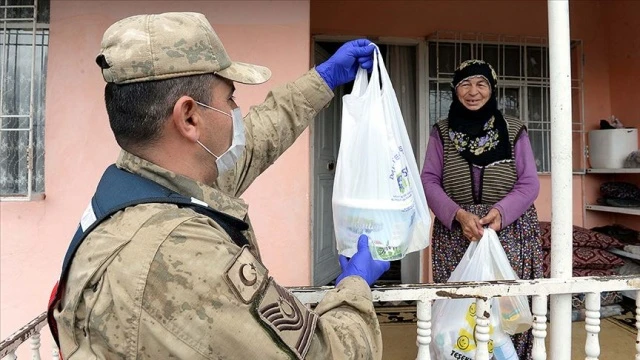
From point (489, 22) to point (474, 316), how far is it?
314 centimetres

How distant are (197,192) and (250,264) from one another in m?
0.23

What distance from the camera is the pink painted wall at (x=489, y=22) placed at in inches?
154

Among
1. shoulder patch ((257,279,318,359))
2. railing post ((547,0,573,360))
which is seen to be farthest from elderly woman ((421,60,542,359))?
shoulder patch ((257,279,318,359))

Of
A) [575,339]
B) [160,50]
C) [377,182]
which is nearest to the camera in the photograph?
A: [160,50]

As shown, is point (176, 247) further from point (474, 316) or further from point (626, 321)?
point (626, 321)

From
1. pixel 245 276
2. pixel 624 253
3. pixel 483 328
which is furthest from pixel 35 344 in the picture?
pixel 624 253

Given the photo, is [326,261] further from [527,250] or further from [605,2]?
[605,2]

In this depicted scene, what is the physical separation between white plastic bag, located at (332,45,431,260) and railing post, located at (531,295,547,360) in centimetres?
55

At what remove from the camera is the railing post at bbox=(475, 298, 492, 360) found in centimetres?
158

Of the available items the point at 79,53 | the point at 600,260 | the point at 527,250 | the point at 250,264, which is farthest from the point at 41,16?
the point at 600,260

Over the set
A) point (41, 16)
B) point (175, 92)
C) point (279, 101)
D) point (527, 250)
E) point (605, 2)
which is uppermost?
point (605, 2)

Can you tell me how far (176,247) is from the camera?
0.74 m

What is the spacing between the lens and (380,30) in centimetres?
396

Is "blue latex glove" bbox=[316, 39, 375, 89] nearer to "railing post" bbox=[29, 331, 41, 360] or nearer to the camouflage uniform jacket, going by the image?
the camouflage uniform jacket
